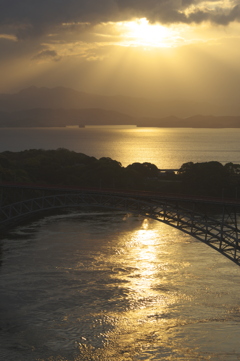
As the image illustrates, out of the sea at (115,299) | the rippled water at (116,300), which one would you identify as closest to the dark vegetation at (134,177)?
the sea at (115,299)

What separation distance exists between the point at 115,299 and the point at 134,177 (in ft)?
290

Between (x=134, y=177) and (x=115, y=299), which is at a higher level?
(x=134, y=177)

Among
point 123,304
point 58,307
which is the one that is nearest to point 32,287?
point 58,307

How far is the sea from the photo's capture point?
50025mm

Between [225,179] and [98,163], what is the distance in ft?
125

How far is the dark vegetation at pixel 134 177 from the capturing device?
137000 mm

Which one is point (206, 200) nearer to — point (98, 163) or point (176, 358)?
point (176, 358)

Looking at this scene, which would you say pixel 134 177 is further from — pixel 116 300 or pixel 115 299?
pixel 116 300

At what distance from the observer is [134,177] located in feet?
489

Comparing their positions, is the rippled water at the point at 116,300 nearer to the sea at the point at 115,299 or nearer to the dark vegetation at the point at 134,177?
the sea at the point at 115,299

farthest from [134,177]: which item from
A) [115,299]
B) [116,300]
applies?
[116,300]

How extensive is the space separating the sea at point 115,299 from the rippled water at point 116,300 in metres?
0.10

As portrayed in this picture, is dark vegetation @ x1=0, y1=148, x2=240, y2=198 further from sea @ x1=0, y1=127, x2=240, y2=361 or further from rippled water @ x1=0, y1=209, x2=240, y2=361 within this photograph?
rippled water @ x1=0, y1=209, x2=240, y2=361

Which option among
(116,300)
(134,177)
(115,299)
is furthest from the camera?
(134,177)
